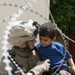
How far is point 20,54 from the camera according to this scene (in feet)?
10.6

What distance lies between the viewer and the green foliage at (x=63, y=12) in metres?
10.3

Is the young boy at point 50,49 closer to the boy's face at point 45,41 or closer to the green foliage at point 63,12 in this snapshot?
the boy's face at point 45,41

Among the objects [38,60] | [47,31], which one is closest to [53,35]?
[47,31]

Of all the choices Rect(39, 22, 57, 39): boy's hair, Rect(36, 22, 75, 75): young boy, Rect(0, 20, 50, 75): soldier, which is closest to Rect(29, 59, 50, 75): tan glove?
Rect(0, 20, 50, 75): soldier

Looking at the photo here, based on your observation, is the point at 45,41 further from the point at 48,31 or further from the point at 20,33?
the point at 20,33

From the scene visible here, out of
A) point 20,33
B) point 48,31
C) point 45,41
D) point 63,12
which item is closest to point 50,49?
point 45,41

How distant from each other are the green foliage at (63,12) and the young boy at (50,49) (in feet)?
22.4

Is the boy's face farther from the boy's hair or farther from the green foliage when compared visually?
the green foliage

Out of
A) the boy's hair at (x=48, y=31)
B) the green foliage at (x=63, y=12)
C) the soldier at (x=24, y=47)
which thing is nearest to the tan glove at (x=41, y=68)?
the soldier at (x=24, y=47)

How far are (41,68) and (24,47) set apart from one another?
266 millimetres

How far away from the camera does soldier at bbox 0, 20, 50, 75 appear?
3.17 m

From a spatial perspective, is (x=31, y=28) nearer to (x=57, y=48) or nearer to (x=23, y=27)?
(x=23, y=27)

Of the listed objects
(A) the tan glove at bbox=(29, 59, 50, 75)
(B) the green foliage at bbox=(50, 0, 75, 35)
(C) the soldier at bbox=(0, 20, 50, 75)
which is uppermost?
(C) the soldier at bbox=(0, 20, 50, 75)

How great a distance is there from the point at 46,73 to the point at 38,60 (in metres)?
0.17
